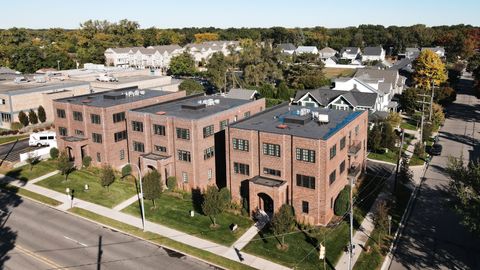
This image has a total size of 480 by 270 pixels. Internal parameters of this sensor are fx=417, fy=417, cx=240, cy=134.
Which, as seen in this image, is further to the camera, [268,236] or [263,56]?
[263,56]

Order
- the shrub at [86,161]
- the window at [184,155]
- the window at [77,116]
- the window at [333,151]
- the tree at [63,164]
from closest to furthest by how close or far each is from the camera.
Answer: the window at [333,151]
the window at [184,155]
the tree at [63,164]
the shrub at [86,161]
the window at [77,116]

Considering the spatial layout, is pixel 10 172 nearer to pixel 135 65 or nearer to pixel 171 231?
pixel 171 231

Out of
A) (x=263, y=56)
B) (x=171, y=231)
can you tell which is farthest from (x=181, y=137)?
(x=263, y=56)

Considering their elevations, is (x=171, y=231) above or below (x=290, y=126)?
below

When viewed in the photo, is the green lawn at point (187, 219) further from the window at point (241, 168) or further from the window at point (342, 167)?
the window at point (342, 167)

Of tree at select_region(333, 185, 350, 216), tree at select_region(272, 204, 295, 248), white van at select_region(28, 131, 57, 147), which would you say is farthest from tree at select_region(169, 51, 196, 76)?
tree at select_region(272, 204, 295, 248)

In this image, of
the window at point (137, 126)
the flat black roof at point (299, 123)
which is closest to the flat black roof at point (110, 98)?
the window at point (137, 126)

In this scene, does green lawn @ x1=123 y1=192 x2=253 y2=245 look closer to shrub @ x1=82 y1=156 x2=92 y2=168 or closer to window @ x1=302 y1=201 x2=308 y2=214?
window @ x1=302 y1=201 x2=308 y2=214

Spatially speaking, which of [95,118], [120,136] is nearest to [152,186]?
[120,136]
